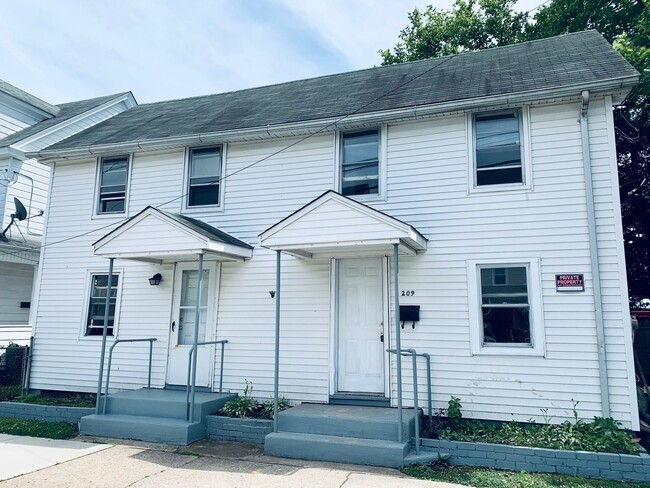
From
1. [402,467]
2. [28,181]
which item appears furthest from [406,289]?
[28,181]

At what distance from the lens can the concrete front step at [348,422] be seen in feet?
19.2

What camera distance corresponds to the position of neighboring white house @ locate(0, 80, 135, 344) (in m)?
11.0

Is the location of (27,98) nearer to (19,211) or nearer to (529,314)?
(19,211)

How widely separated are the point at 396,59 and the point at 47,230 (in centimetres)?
1644

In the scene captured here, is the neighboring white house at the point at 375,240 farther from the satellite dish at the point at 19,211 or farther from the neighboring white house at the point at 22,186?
the neighboring white house at the point at 22,186

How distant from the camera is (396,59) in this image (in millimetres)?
20359

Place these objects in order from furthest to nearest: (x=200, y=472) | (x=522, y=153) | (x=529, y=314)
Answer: (x=522, y=153) → (x=529, y=314) → (x=200, y=472)

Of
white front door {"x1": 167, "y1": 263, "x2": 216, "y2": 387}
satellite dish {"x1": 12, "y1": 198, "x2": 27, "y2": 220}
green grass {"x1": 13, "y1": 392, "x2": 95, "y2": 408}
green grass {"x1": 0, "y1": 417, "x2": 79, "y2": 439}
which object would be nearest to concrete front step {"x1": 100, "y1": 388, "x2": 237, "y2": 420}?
white front door {"x1": 167, "y1": 263, "x2": 216, "y2": 387}

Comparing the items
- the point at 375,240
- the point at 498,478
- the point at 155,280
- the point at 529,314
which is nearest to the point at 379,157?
the point at 375,240

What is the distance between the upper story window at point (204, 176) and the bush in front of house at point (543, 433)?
5643 mm

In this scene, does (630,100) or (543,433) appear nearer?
(543,433)

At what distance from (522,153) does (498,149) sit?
0.36m

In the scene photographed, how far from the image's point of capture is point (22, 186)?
11.6 m

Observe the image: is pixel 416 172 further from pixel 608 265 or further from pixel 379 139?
pixel 608 265
